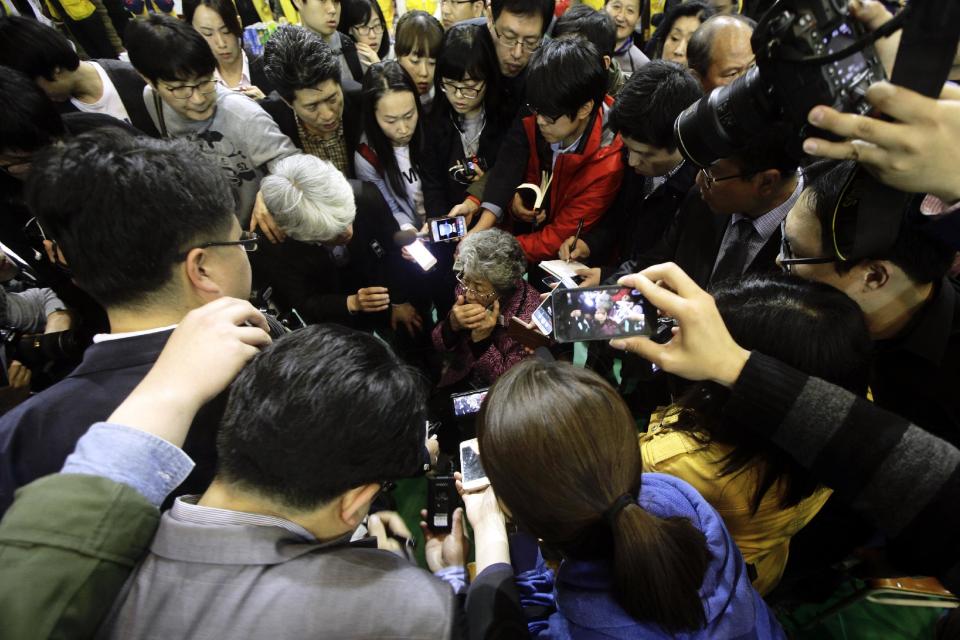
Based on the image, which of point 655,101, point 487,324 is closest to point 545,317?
point 487,324

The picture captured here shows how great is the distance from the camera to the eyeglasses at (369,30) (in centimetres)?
411

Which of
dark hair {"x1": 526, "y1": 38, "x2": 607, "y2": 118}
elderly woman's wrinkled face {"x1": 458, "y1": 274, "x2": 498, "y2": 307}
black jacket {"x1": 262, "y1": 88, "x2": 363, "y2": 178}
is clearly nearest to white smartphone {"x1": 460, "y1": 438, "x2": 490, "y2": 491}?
elderly woman's wrinkled face {"x1": 458, "y1": 274, "x2": 498, "y2": 307}

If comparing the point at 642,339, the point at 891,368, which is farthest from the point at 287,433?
the point at 891,368

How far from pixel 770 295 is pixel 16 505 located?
64.0 inches

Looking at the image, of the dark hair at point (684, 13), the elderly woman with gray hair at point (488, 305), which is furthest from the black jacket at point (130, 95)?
the dark hair at point (684, 13)

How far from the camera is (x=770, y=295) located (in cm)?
126

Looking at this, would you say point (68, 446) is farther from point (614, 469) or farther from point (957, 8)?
point (957, 8)

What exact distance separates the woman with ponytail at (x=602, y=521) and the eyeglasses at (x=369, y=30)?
416cm

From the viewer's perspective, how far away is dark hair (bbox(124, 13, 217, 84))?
2324 millimetres

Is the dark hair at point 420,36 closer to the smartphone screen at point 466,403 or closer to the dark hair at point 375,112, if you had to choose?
the dark hair at point 375,112

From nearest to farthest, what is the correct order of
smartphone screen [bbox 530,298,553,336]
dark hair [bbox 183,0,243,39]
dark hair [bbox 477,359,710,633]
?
1. dark hair [bbox 477,359,710,633]
2. smartphone screen [bbox 530,298,553,336]
3. dark hair [bbox 183,0,243,39]

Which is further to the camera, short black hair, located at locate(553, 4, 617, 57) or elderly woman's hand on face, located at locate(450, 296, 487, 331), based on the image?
short black hair, located at locate(553, 4, 617, 57)

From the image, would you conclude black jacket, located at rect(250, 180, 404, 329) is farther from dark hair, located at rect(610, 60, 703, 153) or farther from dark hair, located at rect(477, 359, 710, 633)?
dark hair, located at rect(477, 359, 710, 633)

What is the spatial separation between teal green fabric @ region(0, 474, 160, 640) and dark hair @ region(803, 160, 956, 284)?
1.77 meters
